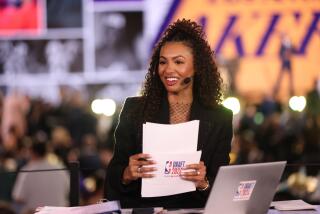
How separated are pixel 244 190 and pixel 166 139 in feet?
1.17

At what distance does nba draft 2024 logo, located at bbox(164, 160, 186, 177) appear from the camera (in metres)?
2.71

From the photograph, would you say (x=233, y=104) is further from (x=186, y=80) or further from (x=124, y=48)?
(x=186, y=80)

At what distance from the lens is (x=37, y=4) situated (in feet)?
39.8

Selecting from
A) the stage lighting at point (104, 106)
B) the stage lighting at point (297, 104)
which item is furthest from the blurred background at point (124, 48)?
the stage lighting at point (297, 104)

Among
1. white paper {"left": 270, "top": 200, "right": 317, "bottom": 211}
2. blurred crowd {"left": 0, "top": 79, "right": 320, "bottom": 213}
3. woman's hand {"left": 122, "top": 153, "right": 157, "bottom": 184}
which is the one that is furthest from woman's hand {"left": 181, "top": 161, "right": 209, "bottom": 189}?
blurred crowd {"left": 0, "top": 79, "right": 320, "bottom": 213}

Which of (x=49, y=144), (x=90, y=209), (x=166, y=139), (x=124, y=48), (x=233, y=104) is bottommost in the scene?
(x=49, y=144)

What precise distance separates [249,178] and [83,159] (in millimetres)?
6117

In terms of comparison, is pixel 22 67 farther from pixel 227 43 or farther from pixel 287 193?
pixel 287 193

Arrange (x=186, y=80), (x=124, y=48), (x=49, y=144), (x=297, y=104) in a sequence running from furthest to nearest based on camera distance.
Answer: (x=124, y=48), (x=297, y=104), (x=49, y=144), (x=186, y=80)

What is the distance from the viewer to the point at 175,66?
9.65 ft

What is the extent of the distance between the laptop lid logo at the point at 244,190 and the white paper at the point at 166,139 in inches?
11.6

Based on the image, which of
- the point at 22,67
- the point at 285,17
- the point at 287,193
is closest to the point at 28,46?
the point at 22,67

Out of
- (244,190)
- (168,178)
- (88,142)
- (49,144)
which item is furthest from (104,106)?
(244,190)

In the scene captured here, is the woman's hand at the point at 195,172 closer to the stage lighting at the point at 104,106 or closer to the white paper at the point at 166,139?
the white paper at the point at 166,139
